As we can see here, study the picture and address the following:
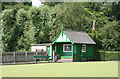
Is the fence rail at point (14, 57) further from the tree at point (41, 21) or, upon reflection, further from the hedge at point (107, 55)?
the tree at point (41, 21)

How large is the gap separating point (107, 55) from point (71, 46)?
24.9ft

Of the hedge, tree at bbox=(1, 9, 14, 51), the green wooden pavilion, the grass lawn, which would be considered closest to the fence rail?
the green wooden pavilion

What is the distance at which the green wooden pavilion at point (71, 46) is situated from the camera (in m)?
41.4

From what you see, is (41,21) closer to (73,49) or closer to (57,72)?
(73,49)

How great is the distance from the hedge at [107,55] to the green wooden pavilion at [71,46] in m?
2.37

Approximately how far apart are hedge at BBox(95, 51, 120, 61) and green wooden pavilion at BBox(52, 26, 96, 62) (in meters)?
2.37

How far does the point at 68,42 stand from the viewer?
42.3m

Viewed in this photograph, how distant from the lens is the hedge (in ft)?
149

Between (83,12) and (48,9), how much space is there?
7103mm

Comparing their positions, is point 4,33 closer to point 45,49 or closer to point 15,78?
point 45,49

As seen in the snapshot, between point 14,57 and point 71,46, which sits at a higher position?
point 71,46

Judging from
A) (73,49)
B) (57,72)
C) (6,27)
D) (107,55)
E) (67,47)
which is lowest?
(57,72)

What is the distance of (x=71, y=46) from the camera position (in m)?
42.2

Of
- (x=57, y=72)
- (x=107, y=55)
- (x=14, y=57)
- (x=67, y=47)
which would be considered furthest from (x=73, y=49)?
(x=57, y=72)
